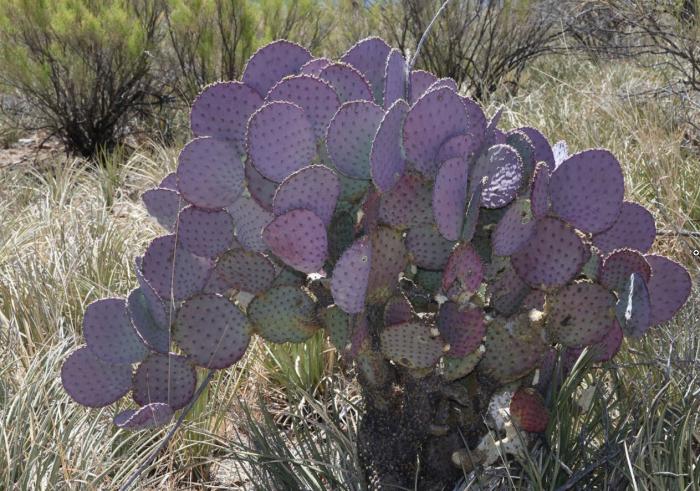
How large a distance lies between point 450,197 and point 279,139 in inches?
13.9

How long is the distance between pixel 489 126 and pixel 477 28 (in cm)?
658

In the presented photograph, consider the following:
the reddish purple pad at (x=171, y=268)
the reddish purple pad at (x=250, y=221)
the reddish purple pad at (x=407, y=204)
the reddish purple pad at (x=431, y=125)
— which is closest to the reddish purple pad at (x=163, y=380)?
the reddish purple pad at (x=171, y=268)

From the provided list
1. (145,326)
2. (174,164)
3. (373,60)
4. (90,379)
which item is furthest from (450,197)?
(174,164)

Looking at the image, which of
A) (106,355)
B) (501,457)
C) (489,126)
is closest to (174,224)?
(106,355)

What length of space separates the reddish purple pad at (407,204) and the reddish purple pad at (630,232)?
500 millimetres

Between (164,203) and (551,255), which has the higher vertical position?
(551,255)

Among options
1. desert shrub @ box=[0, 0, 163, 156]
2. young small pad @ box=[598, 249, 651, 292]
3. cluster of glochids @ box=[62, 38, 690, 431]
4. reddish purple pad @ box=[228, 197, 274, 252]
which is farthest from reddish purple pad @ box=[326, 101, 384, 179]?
desert shrub @ box=[0, 0, 163, 156]

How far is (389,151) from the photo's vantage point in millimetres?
1638

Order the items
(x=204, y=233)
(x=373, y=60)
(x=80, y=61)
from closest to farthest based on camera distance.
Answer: (x=204, y=233), (x=373, y=60), (x=80, y=61)

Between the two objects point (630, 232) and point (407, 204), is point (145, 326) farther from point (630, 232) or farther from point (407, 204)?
point (630, 232)

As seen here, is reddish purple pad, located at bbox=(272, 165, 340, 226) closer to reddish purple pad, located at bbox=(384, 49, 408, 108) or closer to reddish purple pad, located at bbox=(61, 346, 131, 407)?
reddish purple pad, located at bbox=(384, 49, 408, 108)

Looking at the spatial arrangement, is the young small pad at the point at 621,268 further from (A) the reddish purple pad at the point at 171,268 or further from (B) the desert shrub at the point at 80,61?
(B) the desert shrub at the point at 80,61

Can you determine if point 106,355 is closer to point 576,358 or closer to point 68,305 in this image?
point 576,358

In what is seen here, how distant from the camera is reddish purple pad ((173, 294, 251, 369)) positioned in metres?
1.78
